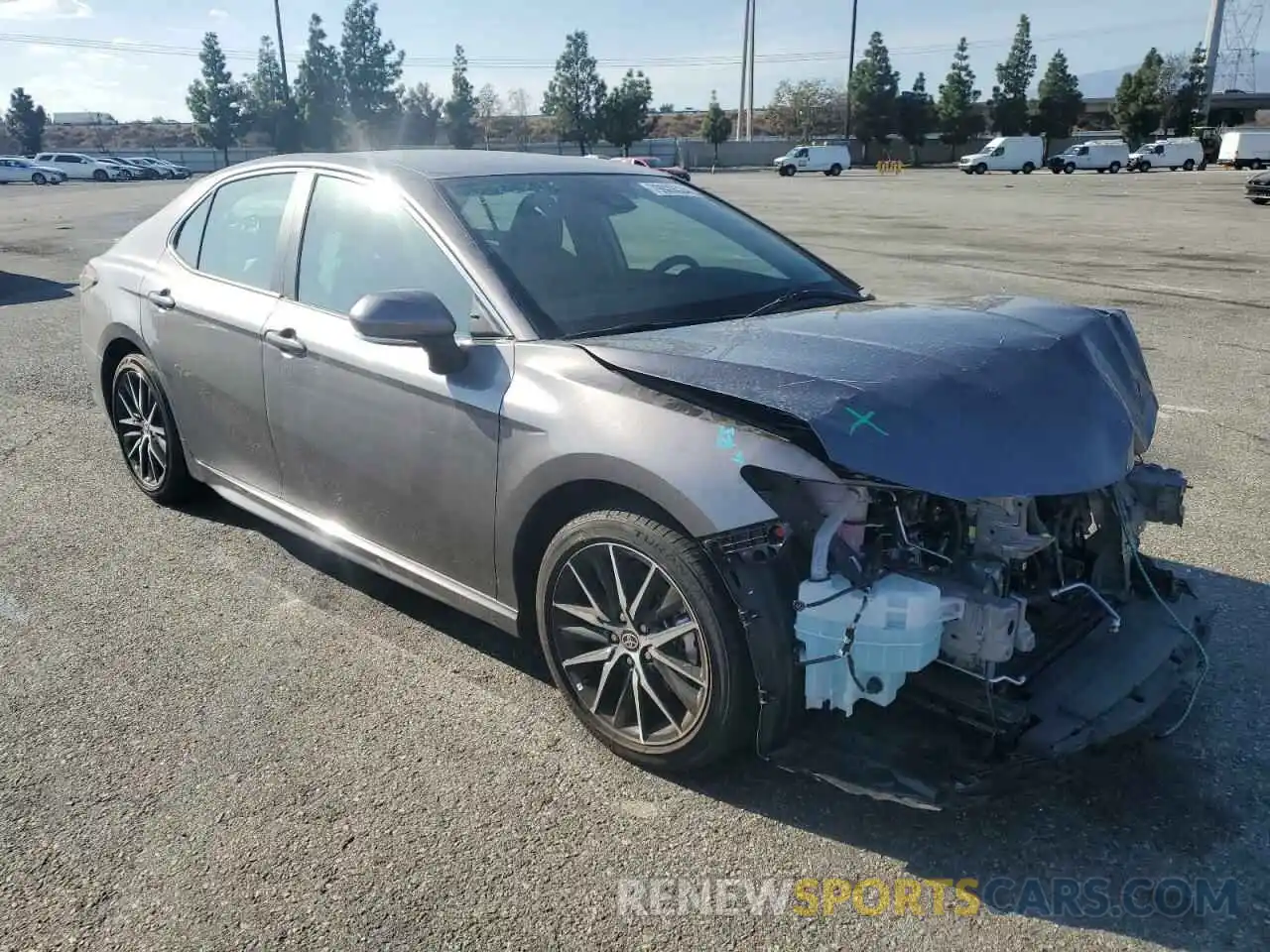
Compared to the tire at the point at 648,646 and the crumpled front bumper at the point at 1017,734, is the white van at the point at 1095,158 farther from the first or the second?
the tire at the point at 648,646

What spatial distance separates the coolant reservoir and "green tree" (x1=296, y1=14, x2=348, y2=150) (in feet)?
261

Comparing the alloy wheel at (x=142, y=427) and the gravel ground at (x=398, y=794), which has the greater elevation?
the alloy wheel at (x=142, y=427)

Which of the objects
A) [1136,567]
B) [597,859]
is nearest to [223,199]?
[597,859]

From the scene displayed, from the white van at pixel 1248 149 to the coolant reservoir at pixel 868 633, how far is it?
6494cm

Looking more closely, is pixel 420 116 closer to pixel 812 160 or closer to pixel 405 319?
pixel 812 160

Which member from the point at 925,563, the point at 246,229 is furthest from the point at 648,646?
the point at 246,229

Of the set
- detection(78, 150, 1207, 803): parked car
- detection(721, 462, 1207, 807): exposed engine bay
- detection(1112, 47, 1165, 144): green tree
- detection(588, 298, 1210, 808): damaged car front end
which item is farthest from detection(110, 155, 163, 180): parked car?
detection(1112, 47, 1165, 144): green tree

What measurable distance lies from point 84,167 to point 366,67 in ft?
115

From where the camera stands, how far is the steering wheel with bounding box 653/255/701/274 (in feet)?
11.9

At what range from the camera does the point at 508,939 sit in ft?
7.36

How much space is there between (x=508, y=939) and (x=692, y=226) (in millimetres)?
2686

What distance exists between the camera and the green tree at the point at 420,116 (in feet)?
276

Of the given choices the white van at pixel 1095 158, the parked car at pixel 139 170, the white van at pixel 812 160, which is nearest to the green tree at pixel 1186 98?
the white van at pixel 1095 158

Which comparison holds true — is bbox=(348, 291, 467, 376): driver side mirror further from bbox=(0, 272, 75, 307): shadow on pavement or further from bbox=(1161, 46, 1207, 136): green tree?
bbox=(1161, 46, 1207, 136): green tree
